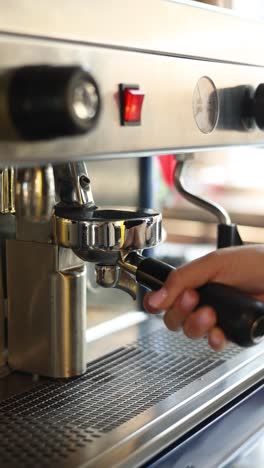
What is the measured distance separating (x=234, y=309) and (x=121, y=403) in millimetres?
208

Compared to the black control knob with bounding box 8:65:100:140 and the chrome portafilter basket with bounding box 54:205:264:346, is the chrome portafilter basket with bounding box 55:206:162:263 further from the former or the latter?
the black control knob with bounding box 8:65:100:140

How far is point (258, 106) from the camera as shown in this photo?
25.1 inches

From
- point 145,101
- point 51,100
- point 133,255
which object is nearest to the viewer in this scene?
point 51,100

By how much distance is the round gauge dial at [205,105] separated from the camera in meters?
0.58

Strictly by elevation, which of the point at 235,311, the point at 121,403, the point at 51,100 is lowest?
the point at 121,403

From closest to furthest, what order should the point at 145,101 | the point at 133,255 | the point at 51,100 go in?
the point at 51,100
the point at 145,101
the point at 133,255

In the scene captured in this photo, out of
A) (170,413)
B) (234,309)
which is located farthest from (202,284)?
(170,413)

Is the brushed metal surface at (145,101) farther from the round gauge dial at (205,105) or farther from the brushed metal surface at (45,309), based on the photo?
the brushed metal surface at (45,309)

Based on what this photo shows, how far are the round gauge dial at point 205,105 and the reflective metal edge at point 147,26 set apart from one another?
25mm

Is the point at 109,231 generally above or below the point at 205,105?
below

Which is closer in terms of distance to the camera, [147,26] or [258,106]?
[147,26]

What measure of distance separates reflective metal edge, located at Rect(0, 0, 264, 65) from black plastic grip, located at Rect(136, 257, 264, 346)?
0.19 meters

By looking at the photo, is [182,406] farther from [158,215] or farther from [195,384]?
[158,215]

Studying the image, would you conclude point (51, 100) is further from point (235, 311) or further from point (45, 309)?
point (45, 309)
